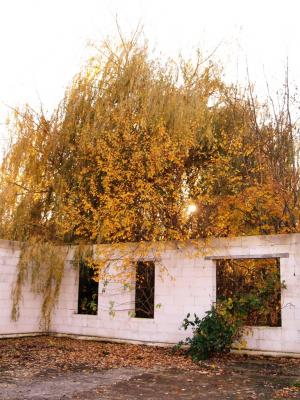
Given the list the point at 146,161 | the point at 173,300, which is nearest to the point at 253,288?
the point at 173,300

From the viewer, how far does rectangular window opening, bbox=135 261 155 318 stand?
12.1 meters

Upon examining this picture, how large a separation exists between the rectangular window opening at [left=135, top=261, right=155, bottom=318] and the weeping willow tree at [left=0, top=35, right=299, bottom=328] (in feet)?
3.11

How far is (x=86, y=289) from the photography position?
12.7m

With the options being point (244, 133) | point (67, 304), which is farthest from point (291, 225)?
point (67, 304)

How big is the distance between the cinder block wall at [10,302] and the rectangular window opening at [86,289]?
1154 millimetres

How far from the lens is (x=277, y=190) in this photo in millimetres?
11016

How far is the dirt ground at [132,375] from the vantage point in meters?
6.46

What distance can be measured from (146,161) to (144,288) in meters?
3.34

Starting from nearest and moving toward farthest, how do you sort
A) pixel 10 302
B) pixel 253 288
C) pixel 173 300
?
pixel 173 300
pixel 253 288
pixel 10 302

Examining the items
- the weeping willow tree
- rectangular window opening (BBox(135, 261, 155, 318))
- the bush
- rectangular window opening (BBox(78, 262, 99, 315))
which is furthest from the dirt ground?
the weeping willow tree

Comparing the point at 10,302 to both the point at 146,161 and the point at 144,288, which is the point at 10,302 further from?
the point at 146,161

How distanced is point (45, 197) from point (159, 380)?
A: 7251 mm

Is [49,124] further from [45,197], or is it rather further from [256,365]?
[256,365]

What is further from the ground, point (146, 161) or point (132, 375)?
point (146, 161)
